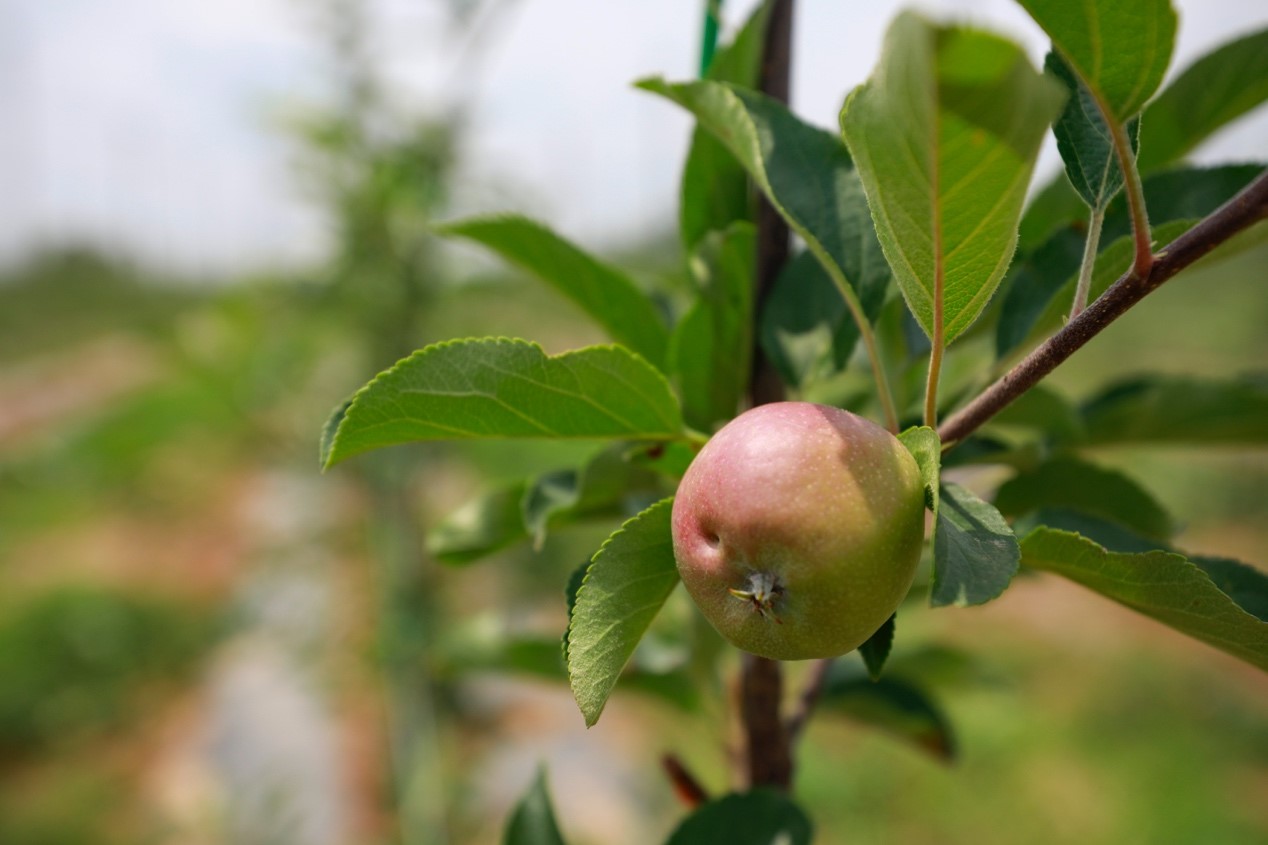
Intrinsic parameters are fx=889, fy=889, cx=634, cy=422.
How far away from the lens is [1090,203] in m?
0.33

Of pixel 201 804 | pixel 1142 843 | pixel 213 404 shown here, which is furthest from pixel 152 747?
pixel 1142 843

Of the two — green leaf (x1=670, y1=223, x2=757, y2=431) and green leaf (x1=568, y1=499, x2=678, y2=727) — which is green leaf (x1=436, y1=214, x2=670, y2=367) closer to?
green leaf (x1=670, y1=223, x2=757, y2=431)

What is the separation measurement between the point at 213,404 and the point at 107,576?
3.29 metres

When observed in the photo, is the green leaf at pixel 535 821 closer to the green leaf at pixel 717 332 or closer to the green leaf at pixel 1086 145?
the green leaf at pixel 717 332

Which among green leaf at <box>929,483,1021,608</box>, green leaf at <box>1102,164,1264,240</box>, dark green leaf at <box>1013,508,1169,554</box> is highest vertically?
green leaf at <box>1102,164,1264,240</box>

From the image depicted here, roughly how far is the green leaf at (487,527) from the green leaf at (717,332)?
0.11 metres

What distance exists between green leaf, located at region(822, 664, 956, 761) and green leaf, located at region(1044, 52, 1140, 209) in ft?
1.24

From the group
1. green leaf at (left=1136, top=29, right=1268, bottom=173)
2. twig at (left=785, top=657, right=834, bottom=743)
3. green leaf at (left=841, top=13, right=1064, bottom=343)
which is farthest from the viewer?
twig at (left=785, top=657, right=834, bottom=743)

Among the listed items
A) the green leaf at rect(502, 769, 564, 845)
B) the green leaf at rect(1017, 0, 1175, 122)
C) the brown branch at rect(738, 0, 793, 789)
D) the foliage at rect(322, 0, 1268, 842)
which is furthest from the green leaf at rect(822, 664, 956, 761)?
the green leaf at rect(1017, 0, 1175, 122)

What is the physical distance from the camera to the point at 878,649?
1.12 feet

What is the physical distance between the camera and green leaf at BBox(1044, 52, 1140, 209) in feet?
1.08

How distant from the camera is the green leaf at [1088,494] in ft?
1.54

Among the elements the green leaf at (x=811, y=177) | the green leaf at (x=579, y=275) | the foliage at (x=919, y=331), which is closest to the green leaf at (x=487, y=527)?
the foliage at (x=919, y=331)

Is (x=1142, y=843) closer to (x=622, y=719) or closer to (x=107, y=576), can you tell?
(x=622, y=719)
